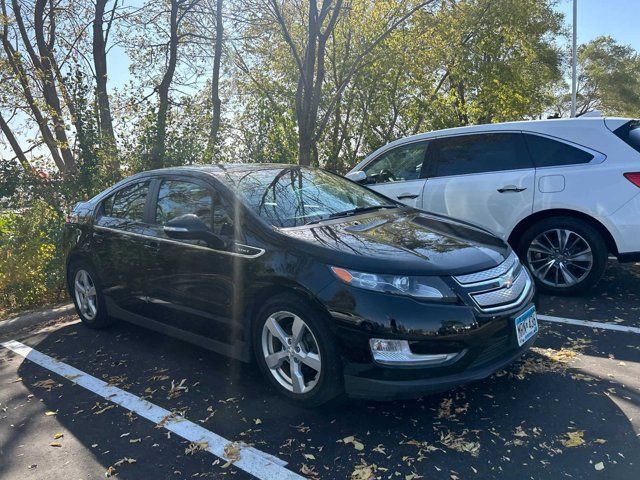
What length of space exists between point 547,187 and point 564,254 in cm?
70

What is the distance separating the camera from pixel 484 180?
589cm

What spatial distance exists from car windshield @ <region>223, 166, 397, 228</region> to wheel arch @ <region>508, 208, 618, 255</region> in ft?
5.94

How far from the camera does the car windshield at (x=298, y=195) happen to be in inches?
152

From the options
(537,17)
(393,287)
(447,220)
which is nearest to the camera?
(393,287)

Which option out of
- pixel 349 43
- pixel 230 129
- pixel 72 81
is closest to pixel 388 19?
pixel 349 43

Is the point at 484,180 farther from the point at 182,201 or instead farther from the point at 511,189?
the point at 182,201

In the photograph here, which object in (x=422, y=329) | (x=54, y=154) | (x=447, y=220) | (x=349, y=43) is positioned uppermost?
(x=349, y=43)

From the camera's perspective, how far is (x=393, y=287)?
3.03 metres

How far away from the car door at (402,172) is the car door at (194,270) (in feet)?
8.47

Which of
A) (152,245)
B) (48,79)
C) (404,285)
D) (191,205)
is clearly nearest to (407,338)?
(404,285)

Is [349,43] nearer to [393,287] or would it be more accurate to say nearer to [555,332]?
[555,332]

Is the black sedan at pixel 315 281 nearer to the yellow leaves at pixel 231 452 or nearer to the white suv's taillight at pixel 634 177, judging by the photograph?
the yellow leaves at pixel 231 452

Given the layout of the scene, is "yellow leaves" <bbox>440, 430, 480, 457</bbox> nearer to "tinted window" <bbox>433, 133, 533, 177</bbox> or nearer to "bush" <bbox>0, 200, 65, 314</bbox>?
"tinted window" <bbox>433, 133, 533, 177</bbox>

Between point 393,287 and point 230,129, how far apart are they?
10.3 meters
